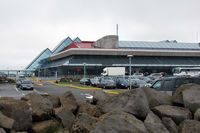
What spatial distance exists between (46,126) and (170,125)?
3.63 meters

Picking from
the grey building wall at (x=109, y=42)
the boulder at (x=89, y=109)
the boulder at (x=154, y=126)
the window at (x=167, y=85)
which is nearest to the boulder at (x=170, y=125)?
the boulder at (x=154, y=126)

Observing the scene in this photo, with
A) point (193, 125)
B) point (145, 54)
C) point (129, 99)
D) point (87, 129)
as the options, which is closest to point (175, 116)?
point (193, 125)

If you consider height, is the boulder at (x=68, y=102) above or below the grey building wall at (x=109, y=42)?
below

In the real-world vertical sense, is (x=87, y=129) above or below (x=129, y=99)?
below

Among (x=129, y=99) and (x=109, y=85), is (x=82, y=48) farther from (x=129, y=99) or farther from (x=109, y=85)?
(x=129, y=99)

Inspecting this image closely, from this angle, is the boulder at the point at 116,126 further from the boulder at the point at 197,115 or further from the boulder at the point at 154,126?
the boulder at the point at 197,115

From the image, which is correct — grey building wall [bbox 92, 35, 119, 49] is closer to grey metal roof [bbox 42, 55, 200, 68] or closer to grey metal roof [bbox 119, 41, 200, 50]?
grey metal roof [bbox 42, 55, 200, 68]

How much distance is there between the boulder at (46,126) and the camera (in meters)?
6.78

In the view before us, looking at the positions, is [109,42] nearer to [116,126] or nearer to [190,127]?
[190,127]

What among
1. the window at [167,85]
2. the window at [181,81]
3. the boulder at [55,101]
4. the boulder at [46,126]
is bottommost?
the boulder at [46,126]

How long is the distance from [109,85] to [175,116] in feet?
89.1

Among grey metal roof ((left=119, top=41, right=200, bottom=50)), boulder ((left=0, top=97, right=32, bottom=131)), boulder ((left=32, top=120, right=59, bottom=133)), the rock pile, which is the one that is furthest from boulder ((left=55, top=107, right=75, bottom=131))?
grey metal roof ((left=119, top=41, right=200, bottom=50))

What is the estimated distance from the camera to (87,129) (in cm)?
620

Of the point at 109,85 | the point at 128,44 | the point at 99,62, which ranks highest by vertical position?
the point at 128,44
